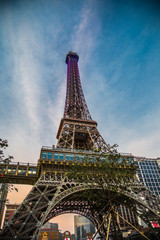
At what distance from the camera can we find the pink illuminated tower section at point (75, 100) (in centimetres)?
5306

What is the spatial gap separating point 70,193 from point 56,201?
2.67 m

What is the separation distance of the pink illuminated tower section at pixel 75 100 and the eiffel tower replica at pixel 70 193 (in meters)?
0.34

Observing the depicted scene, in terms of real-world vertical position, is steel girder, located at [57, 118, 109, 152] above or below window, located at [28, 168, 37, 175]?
above

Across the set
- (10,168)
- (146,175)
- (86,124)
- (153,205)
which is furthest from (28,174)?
(146,175)

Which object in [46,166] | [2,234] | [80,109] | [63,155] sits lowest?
[2,234]

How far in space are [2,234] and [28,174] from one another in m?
14.2

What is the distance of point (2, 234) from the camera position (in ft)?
64.7

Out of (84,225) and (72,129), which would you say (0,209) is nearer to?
(72,129)

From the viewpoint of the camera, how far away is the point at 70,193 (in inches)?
1049

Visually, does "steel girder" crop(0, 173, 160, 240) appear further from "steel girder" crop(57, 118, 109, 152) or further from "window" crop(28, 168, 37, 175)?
"steel girder" crop(57, 118, 109, 152)

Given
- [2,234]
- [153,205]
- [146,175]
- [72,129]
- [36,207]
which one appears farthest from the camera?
[146,175]

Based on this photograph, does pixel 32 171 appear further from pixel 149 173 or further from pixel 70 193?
pixel 149 173

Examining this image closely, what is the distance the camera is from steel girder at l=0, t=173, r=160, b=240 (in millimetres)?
20538

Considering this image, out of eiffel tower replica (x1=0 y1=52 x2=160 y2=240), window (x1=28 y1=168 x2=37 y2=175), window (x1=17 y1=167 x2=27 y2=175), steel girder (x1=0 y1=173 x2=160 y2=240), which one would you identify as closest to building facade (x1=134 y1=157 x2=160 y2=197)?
eiffel tower replica (x1=0 y1=52 x2=160 y2=240)
